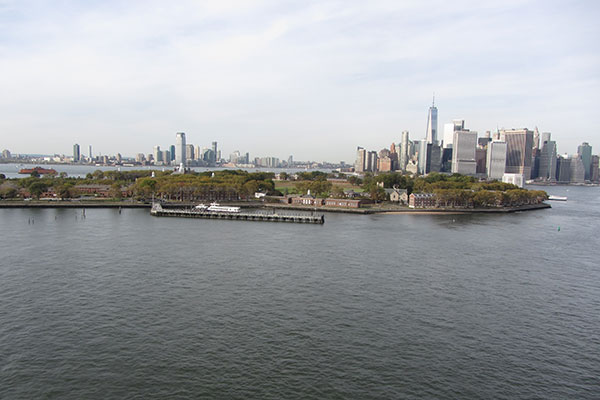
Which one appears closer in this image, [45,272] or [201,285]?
[201,285]

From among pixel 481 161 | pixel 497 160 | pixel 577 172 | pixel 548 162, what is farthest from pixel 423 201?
pixel 577 172

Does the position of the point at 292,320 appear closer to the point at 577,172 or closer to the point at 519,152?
the point at 519,152

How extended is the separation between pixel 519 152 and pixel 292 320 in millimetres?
157334

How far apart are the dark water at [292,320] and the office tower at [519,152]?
135 meters

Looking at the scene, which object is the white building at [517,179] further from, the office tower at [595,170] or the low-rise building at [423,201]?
the office tower at [595,170]

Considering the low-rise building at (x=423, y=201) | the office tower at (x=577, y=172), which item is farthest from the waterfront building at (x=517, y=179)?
the office tower at (x=577, y=172)

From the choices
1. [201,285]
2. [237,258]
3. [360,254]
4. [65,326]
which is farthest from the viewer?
[360,254]

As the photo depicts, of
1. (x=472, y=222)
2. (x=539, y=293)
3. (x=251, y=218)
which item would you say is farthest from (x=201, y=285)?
(x=472, y=222)

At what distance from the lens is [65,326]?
46.5 ft

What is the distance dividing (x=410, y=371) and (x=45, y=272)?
53.6 feet

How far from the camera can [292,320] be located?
1498 cm

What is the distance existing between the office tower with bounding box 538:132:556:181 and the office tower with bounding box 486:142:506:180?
30.5 meters

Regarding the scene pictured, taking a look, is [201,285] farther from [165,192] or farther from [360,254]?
[165,192]

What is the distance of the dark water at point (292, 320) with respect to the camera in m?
11.4
